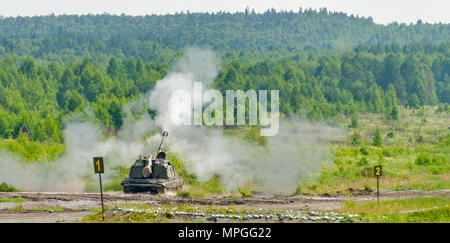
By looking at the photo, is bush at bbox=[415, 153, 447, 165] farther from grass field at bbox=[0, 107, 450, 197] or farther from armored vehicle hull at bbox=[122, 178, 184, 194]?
armored vehicle hull at bbox=[122, 178, 184, 194]

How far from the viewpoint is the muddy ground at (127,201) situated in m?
33.8

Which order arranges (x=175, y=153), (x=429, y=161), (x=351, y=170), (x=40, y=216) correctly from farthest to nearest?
(x=429, y=161)
(x=351, y=170)
(x=175, y=153)
(x=40, y=216)

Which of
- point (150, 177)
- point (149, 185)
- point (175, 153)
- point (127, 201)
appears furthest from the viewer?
point (175, 153)

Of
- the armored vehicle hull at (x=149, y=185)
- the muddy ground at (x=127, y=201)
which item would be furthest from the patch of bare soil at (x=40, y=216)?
the armored vehicle hull at (x=149, y=185)

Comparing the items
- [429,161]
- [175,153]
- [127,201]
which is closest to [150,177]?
[127,201]

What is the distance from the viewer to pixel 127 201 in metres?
37.3

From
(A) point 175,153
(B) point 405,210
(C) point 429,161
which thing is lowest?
(B) point 405,210

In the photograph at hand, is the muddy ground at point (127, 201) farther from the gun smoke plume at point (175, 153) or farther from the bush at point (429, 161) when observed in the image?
the bush at point (429, 161)

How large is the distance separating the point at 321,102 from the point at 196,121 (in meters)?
83.0

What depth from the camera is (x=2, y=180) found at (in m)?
46.5

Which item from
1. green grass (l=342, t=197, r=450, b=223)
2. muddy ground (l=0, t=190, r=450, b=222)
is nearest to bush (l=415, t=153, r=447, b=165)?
muddy ground (l=0, t=190, r=450, b=222)

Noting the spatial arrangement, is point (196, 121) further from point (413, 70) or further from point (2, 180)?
point (413, 70)

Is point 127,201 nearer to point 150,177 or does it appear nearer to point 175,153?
point 150,177
